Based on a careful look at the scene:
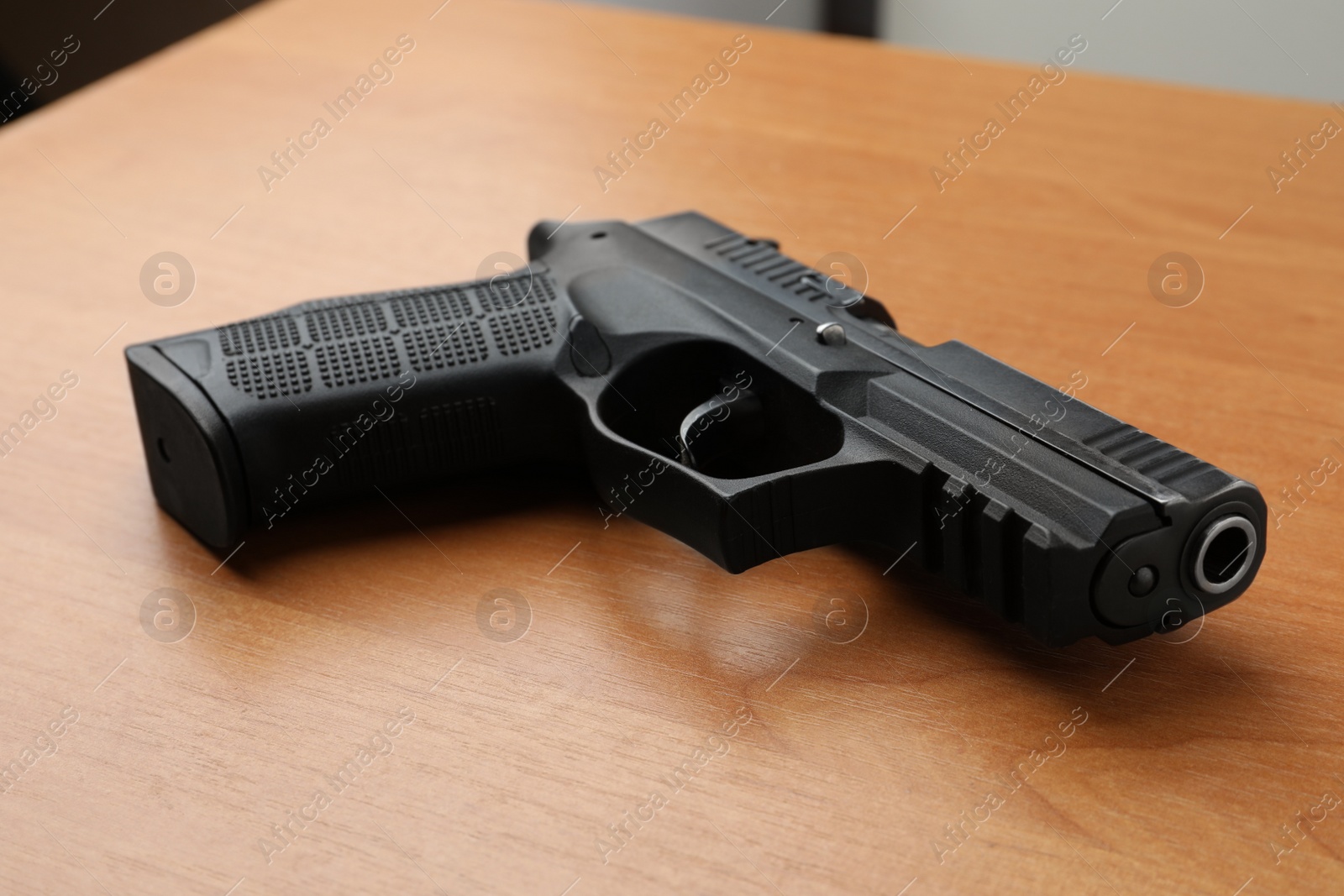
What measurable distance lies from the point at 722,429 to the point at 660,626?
0.54 feet

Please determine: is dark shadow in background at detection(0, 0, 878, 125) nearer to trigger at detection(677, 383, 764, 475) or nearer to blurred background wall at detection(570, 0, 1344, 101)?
blurred background wall at detection(570, 0, 1344, 101)

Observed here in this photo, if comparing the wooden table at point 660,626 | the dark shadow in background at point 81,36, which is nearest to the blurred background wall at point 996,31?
the dark shadow in background at point 81,36

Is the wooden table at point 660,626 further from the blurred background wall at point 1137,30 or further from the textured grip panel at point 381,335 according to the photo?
the blurred background wall at point 1137,30

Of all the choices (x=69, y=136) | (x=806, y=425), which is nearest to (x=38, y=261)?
(x=69, y=136)

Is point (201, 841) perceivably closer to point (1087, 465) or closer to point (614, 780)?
point (614, 780)

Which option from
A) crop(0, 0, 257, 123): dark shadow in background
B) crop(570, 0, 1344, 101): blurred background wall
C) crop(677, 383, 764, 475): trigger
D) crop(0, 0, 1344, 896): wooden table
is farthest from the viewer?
crop(570, 0, 1344, 101): blurred background wall

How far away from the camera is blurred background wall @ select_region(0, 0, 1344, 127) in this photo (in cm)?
219

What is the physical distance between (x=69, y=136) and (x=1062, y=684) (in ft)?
5.29

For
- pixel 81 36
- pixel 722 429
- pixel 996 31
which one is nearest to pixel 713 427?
pixel 722 429

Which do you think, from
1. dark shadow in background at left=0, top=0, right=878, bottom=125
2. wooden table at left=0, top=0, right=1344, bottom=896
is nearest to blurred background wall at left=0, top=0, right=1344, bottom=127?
dark shadow in background at left=0, top=0, right=878, bottom=125

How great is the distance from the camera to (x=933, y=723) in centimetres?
85

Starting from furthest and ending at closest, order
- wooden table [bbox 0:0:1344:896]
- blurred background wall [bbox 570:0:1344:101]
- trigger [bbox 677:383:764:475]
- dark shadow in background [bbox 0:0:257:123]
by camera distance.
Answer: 1. blurred background wall [bbox 570:0:1344:101]
2. dark shadow in background [bbox 0:0:257:123]
3. trigger [bbox 677:383:764:475]
4. wooden table [bbox 0:0:1344:896]

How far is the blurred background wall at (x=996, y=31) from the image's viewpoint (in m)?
2.19

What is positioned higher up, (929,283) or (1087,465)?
(1087,465)
